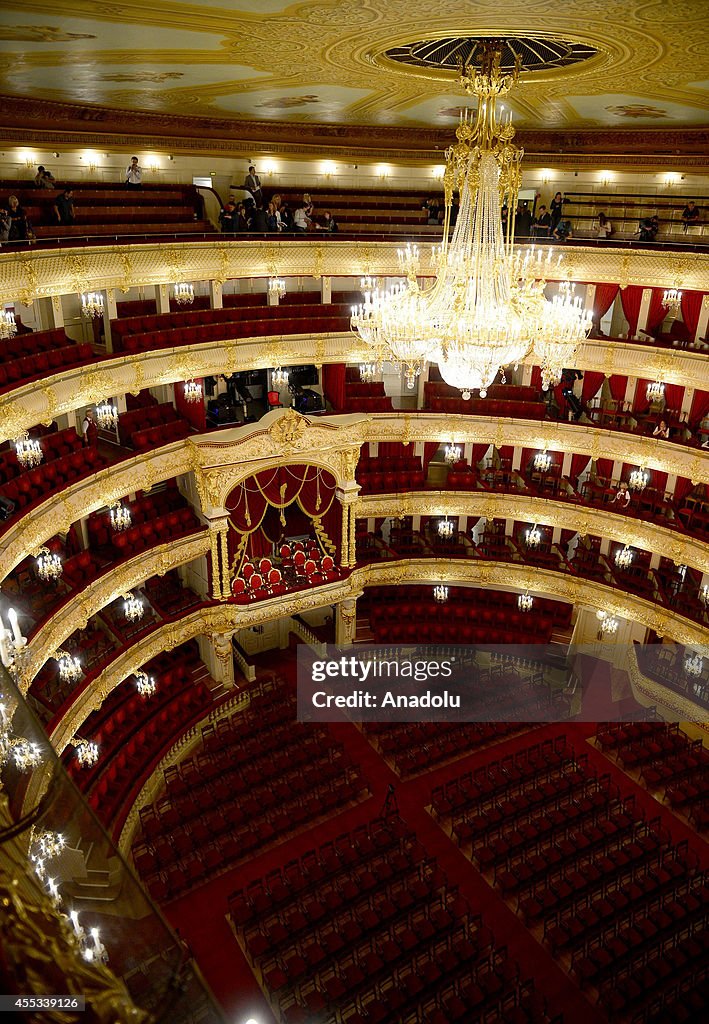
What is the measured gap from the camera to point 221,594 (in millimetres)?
20281

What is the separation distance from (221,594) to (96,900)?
17.0 m

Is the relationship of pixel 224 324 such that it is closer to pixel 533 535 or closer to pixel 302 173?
pixel 302 173

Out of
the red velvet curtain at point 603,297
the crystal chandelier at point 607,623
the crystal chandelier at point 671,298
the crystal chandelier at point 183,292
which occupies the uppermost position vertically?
the crystal chandelier at point 183,292

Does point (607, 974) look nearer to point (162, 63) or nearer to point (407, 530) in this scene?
point (407, 530)

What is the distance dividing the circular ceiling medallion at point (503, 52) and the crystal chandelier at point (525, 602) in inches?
629

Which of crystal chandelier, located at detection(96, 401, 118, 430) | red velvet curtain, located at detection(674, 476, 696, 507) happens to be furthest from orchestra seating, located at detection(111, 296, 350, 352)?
red velvet curtain, located at detection(674, 476, 696, 507)

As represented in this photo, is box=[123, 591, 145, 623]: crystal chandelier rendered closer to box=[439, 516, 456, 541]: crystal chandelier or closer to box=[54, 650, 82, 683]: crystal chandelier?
box=[54, 650, 82, 683]: crystal chandelier

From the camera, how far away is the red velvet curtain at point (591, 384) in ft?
73.8

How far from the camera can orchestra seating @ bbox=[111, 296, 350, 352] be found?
19141 mm

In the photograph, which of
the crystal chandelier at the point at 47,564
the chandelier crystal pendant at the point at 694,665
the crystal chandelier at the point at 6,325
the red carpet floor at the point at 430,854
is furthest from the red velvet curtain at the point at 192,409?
the chandelier crystal pendant at the point at 694,665

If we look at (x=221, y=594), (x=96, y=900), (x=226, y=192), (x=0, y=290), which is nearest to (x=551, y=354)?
(x=96, y=900)

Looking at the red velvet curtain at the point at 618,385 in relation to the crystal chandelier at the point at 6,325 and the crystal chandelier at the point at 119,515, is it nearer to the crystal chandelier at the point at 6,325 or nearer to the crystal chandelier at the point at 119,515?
the crystal chandelier at the point at 119,515

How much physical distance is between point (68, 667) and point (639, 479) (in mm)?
16710

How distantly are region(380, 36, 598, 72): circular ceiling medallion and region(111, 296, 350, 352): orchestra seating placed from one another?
377 inches
